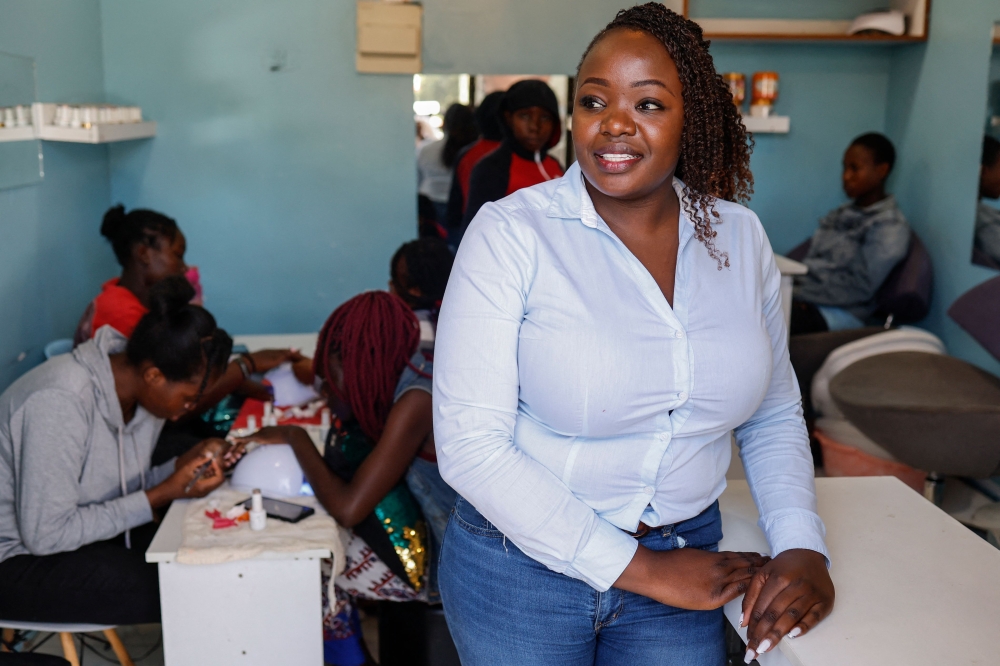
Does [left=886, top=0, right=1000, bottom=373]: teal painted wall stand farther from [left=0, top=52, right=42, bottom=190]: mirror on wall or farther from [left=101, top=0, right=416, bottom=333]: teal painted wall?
[left=0, top=52, right=42, bottom=190]: mirror on wall

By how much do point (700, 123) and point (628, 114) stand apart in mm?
135

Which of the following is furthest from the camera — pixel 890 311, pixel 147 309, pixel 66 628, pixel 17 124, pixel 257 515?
pixel 890 311

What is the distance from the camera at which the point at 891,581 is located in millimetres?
1426

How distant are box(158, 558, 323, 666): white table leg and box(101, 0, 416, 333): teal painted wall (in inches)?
115

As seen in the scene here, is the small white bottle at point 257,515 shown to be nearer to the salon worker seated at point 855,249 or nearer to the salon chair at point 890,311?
the salon chair at point 890,311

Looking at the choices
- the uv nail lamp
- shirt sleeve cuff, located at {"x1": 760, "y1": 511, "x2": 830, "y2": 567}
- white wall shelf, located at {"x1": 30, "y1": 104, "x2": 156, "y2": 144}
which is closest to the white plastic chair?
the uv nail lamp

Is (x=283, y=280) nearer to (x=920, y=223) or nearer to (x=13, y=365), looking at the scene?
(x=13, y=365)

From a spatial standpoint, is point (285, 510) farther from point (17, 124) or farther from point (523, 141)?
point (523, 141)

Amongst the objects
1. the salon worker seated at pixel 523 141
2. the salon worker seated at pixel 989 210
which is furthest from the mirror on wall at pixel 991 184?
the salon worker seated at pixel 523 141

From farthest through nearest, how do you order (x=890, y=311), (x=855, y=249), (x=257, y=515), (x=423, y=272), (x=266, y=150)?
1. (x=266, y=150)
2. (x=855, y=249)
3. (x=890, y=311)
4. (x=423, y=272)
5. (x=257, y=515)

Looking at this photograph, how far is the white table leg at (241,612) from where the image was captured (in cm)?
203

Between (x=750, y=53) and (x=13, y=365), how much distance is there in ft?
12.1

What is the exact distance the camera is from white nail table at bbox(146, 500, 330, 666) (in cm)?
203

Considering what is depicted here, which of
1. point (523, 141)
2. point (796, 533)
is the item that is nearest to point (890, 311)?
point (523, 141)
